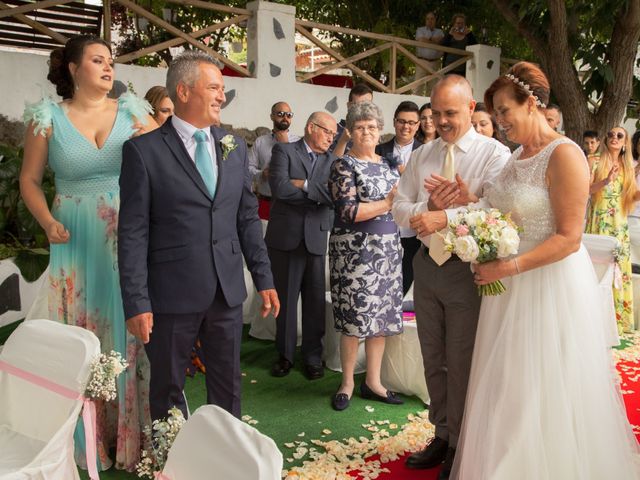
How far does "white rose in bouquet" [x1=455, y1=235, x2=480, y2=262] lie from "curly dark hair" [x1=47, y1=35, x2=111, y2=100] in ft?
6.64

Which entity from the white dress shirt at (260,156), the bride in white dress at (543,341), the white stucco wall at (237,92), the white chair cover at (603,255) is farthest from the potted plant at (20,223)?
the white chair cover at (603,255)

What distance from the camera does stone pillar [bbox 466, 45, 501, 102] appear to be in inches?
437

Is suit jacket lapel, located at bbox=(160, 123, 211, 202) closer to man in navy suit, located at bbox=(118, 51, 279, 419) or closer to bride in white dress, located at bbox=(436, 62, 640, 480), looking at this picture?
man in navy suit, located at bbox=(118, 51, 279, 419)

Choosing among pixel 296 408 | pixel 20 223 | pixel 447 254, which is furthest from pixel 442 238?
pixel 20 223

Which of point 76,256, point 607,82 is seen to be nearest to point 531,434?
point 76,256

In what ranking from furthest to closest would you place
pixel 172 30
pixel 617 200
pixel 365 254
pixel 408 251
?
pixel 172 30 < pixel 617 200 < pixel 408 251 < pixel 365 254

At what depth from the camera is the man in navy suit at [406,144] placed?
16.1 ft

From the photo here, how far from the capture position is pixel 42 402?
242 cm

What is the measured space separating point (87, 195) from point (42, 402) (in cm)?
121

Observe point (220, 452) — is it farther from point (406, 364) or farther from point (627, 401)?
point (627, 401)

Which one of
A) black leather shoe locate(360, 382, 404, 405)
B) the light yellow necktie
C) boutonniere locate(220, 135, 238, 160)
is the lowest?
black leather shoe locate(360, 382, 404, 405)

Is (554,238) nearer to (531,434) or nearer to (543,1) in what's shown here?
(531,434)

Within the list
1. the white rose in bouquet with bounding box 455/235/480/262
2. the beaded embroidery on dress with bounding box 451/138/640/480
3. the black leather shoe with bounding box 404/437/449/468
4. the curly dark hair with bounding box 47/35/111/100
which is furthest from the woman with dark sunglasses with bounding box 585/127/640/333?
the curly dark hair with bounding box 47/35/111/100

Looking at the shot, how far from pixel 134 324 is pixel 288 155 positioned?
228 cm
